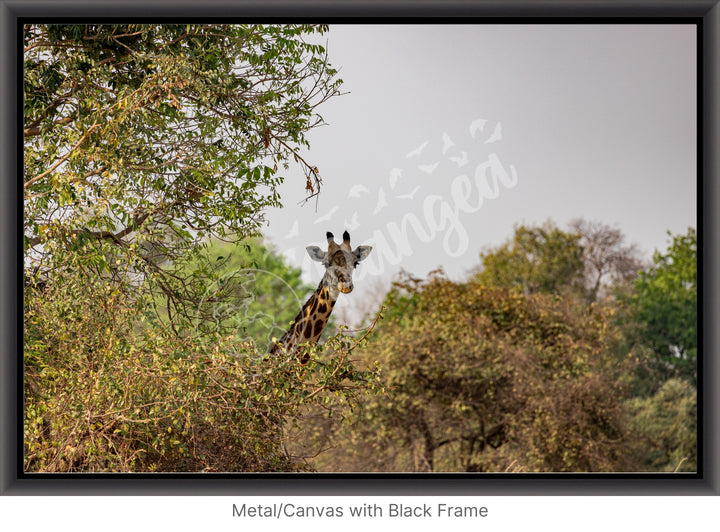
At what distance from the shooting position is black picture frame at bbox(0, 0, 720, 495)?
3764 millimetres

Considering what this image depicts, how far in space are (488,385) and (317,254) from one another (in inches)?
266

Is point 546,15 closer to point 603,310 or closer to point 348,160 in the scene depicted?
point 348,160

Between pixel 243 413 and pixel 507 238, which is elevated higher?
pixel 507 238

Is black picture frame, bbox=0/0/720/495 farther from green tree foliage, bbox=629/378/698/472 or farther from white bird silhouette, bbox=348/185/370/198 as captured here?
green tree foliage, bbox=629/378/698/472

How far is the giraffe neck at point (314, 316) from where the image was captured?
4686 millimetres

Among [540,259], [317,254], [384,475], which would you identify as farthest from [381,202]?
[540,259]

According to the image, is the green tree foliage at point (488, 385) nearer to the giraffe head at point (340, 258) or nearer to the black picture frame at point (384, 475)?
the giraffe head at point (340, 258)

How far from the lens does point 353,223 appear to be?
16.5ft

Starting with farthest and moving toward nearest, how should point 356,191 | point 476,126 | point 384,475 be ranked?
point 476,126
point 356,191
point 384,475

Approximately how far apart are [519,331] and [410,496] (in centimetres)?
732

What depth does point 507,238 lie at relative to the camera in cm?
1553

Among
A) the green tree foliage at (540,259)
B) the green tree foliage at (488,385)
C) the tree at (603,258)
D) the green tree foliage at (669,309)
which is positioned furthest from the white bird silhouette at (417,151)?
the green tree foliage at (669,309)

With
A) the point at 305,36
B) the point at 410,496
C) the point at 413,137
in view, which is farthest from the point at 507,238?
the point at 410,496

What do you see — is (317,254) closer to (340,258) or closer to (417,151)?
(340,258)
